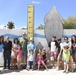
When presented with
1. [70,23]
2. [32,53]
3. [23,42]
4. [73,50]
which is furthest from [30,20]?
[70,23]

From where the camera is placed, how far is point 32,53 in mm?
13289

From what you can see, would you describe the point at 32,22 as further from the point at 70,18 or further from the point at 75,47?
the point at 70,18

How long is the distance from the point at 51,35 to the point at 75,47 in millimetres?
1870

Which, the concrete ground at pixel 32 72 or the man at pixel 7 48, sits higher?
the man at pixel 7 48

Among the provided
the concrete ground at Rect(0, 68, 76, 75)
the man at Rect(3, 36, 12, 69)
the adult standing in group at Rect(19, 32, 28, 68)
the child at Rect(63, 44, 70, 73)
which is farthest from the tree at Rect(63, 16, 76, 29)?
the child at Rect(63, 44, 70, 73)

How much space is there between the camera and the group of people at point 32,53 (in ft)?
42.6

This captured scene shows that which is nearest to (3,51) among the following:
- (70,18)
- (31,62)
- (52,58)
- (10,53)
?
(10,53)

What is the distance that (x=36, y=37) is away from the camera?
47.4 feet

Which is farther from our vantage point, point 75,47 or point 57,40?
point 57,40

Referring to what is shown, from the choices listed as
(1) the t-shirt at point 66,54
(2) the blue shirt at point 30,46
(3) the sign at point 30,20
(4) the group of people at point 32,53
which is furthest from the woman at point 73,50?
(3) the sign at point 30,20

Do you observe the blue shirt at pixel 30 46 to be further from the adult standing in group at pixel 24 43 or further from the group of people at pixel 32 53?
the adult standing in group at pixel 24 43

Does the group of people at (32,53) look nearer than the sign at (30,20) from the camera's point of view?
Yes

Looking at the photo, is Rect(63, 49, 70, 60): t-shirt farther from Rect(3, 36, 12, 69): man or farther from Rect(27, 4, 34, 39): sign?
Rect(3, 36, 12, 69): man

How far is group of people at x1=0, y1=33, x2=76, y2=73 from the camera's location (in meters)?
13.0
